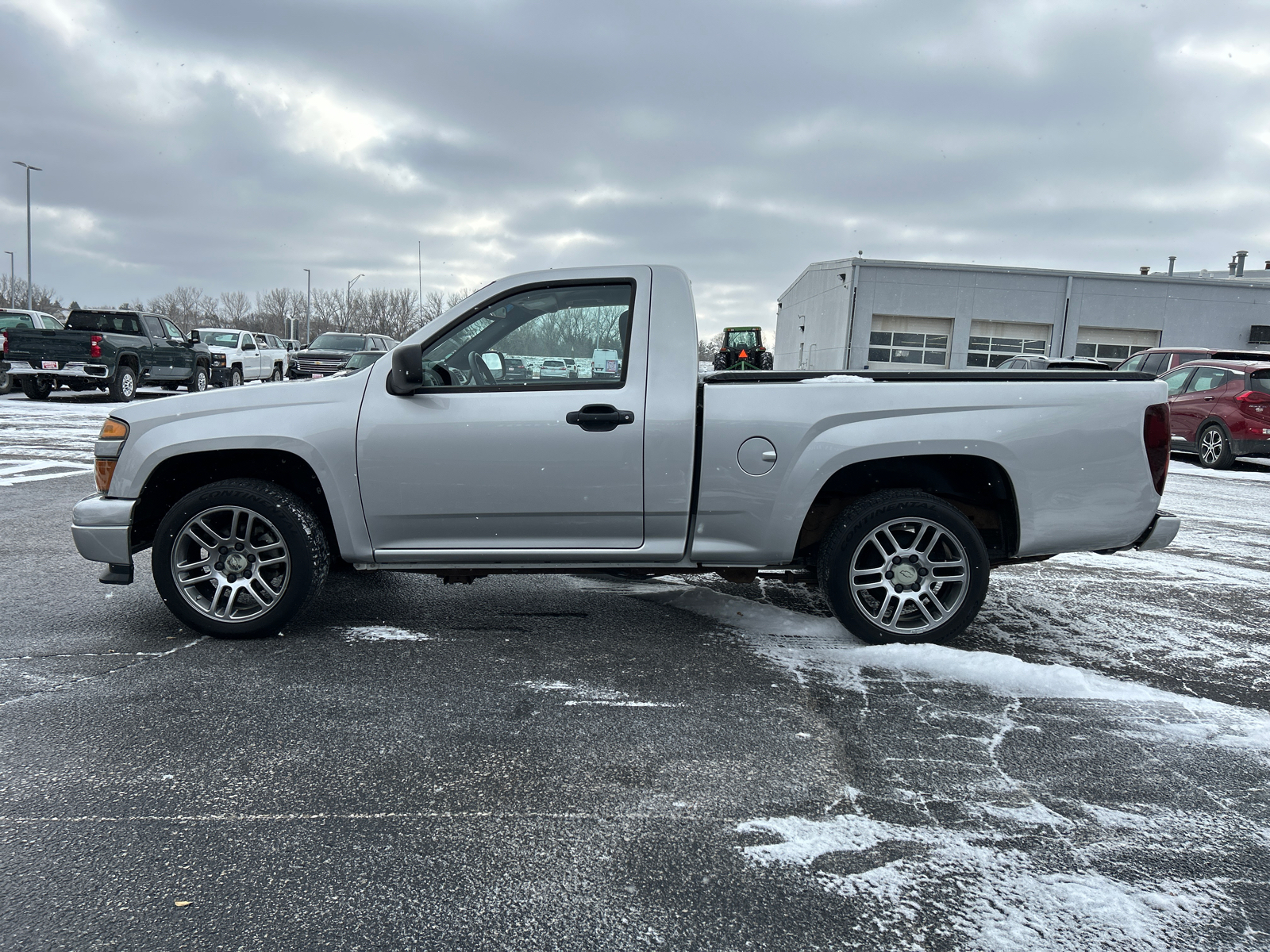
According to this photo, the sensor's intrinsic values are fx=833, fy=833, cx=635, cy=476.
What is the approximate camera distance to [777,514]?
4.11 metres

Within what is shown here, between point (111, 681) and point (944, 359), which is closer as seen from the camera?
point (111, 681)

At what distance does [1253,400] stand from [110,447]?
1521 centimetres

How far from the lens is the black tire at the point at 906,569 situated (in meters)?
4.15

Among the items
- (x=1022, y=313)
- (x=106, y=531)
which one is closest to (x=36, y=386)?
(x=106, y=531)

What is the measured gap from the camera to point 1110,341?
39.2m

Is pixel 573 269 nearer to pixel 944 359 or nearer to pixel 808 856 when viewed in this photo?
pixel 808 856

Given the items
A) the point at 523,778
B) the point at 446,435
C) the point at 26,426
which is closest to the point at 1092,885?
the point at 523,778

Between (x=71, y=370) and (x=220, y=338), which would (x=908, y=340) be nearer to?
(x=220, y=338)

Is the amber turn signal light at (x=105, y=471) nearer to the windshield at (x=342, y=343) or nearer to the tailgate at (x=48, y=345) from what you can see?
the tailgate at (x=48, y=345)

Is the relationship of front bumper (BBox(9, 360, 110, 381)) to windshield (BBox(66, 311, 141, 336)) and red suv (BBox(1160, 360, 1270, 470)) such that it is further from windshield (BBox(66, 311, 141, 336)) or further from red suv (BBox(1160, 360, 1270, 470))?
red suv (BBox(1160, 360, 1270, 470))

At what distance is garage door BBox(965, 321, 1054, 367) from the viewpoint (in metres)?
39.0

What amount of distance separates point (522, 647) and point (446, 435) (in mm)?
1132

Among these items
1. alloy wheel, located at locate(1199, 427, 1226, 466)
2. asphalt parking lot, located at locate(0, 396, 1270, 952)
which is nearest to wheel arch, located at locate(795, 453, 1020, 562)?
asphalt parking lot, located at locate(0, 396, 1270, 952)

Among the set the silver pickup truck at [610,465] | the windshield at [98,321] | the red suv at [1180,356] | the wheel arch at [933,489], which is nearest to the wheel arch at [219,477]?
the silver pickup truck at [610,465]
